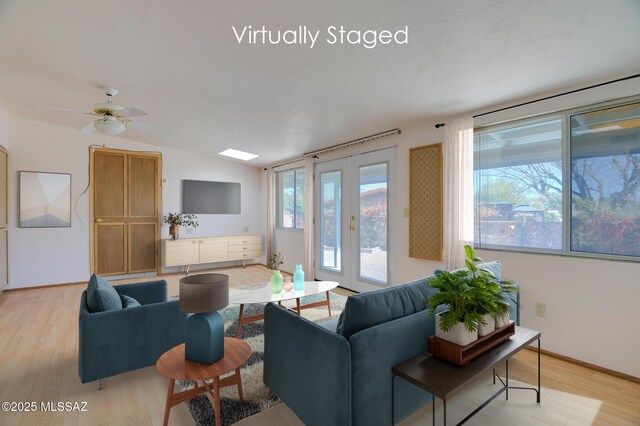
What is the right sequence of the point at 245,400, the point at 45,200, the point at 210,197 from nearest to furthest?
1. the point at 245,400
2. the point at 45,200
3. the point at 210,197

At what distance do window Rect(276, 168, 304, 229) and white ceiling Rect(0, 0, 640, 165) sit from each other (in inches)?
97.1

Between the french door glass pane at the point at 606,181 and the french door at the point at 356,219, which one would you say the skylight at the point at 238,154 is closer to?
the french door at the point at 356,219

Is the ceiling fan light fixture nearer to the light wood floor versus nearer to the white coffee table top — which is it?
the white coffee table top

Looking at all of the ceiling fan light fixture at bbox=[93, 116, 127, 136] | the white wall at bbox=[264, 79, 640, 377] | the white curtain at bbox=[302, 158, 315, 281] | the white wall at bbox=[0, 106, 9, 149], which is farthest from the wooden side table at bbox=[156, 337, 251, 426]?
the white wall at bbox=[0, 106, 9, 149]

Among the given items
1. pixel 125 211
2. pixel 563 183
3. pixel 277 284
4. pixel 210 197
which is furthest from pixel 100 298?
pixel 210 197

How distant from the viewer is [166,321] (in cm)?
238

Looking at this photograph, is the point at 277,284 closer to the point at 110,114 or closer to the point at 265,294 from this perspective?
the point at 265,294

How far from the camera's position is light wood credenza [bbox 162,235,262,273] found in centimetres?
593

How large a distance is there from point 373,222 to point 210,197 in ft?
12.8

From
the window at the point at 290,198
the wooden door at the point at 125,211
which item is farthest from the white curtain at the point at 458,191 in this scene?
the wooden door at the point at 125,211

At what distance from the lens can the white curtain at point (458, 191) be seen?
3217mm

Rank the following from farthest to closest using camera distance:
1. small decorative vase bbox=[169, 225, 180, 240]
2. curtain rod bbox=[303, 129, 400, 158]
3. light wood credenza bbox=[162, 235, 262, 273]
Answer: small decorative vase bbox=[169, 225, 180, 240] → light wood credenza bbox=[162, 235, 262, 273] → curtain rod bbox=[303, 129, 400, 158]

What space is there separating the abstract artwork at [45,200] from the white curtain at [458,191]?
6105 millimetres

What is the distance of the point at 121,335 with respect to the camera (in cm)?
222
